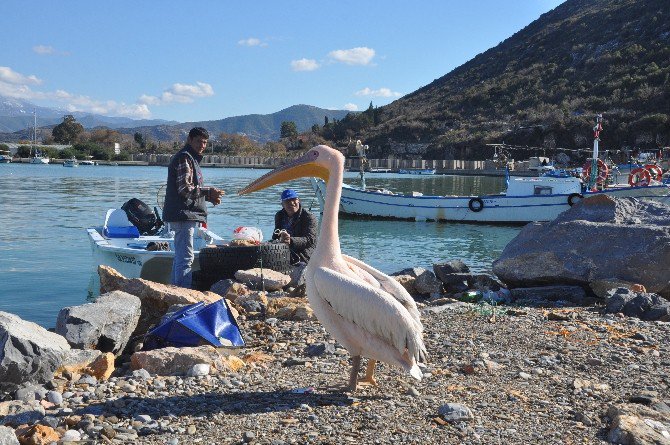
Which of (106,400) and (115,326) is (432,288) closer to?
(115,326)

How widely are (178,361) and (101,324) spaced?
1453 mm

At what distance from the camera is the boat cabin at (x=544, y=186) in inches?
1027

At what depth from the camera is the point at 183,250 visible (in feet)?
27.1

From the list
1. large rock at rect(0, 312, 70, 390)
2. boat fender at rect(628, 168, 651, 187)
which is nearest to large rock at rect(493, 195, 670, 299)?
large rock at rect(0, 312, 70, 390)

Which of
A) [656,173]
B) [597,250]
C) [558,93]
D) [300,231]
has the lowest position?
[597,250]

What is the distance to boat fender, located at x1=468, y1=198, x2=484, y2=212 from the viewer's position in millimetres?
26844

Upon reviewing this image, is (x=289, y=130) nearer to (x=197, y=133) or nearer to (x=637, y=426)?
(x=197, y=133)

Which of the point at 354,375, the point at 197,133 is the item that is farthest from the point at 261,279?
the point at 354,375

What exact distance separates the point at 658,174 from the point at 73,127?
137 m

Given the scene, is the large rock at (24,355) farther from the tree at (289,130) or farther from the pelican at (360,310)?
the tree at (289,130)

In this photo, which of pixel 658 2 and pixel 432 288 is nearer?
pixel 432 288

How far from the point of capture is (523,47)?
102 meters

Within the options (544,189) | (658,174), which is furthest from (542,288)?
(658,174)

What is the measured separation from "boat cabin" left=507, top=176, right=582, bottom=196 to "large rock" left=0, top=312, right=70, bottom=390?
919 inches
